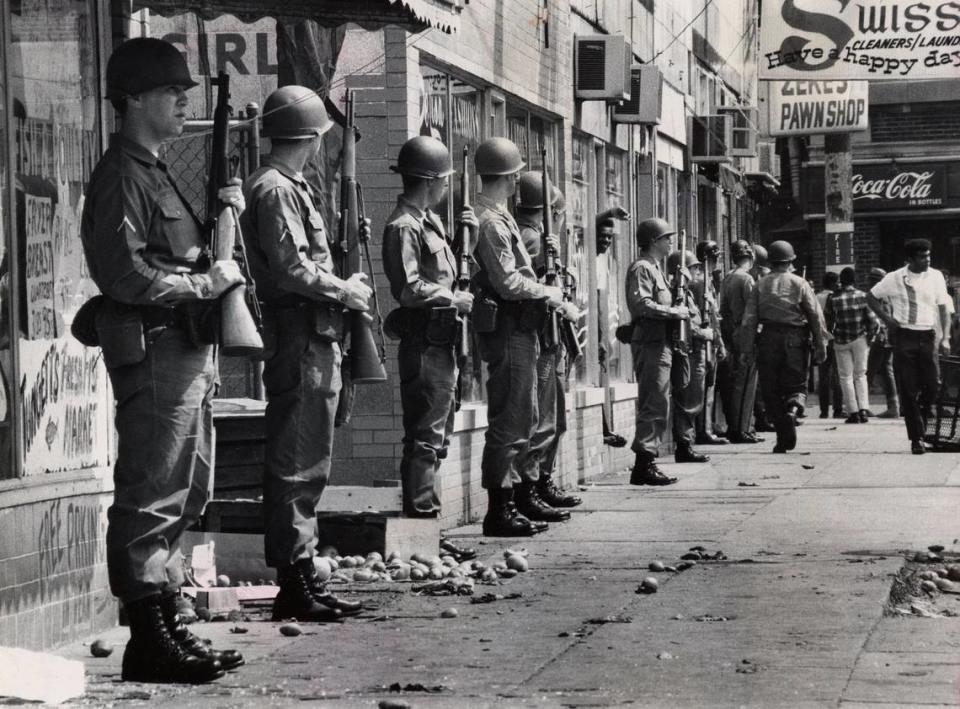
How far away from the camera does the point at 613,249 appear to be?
1984 centimetres

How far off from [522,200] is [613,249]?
6.98 metres

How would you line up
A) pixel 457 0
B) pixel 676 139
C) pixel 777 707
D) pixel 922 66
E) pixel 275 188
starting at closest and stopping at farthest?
pixel 777 707
pixel 275 188
pixel 457 0
pixel 922 66
pixel 676 139

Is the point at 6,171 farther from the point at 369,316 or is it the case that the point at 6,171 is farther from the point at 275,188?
the point at 369,316

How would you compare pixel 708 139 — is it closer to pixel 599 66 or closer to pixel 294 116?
pixel 599 66

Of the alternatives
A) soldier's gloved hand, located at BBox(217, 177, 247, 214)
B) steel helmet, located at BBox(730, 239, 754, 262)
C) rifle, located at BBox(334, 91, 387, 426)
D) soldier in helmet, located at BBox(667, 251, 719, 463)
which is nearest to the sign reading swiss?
soldier in helmet, located at BBox(667, 251, 719, 463)

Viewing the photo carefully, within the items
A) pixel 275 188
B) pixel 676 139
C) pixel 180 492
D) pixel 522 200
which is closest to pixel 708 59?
pixel 676 139

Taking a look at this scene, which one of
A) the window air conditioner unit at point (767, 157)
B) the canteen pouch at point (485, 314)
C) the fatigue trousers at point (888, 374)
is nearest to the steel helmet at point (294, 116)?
the canteen pouch at point (485, 314)

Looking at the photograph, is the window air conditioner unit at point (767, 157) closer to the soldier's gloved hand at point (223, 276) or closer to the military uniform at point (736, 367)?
the military uniform at point (736, 367)

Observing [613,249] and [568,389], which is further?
[613,249]

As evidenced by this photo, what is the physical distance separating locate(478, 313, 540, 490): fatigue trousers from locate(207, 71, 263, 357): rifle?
442cm

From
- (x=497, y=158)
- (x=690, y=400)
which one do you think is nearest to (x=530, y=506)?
(x=497, y=158)

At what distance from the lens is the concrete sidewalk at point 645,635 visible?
648 cm

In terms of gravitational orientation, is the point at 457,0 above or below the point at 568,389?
above

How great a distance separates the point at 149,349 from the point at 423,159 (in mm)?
3760
